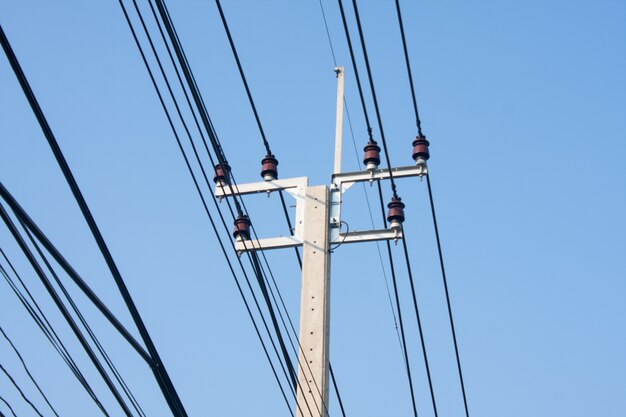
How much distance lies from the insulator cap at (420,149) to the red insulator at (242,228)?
6.18ft

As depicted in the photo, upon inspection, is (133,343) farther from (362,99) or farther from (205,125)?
(362,99)

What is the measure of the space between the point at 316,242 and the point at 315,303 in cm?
69

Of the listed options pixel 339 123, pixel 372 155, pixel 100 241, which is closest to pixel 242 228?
pixel 372 155

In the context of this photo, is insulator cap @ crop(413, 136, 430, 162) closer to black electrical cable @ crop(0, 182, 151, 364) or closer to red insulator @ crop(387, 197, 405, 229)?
red insulator @ crop(387, 197, 405, 229)

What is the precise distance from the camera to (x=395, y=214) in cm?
1095

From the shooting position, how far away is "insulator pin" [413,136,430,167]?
11.0 meters

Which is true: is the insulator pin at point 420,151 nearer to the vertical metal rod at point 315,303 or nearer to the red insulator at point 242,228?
the vertical metal rod at point 315,303

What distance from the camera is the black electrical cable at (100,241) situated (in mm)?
6387

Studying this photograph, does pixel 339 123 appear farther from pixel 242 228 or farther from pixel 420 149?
pixel 242 228

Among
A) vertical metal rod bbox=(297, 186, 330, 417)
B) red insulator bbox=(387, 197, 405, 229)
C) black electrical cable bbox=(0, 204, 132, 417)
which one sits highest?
red insulator bbox=(387, 197, 405, 229)

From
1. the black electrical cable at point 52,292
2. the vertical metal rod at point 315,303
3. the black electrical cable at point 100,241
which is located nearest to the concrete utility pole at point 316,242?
the vertical metal rod at point 315,303

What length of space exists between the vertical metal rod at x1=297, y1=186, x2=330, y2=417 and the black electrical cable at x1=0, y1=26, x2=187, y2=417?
170 cm

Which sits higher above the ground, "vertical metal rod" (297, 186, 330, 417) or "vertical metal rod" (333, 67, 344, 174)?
"vertical metal rod" (333, 67, 344, 174)

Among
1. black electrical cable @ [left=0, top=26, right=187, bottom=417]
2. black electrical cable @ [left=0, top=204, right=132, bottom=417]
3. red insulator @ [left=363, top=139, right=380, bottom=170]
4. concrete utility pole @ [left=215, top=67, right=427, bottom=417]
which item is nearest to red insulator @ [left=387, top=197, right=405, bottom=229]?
concrete utility pole @ [left=215, top=67, right=427, bottom=417]
